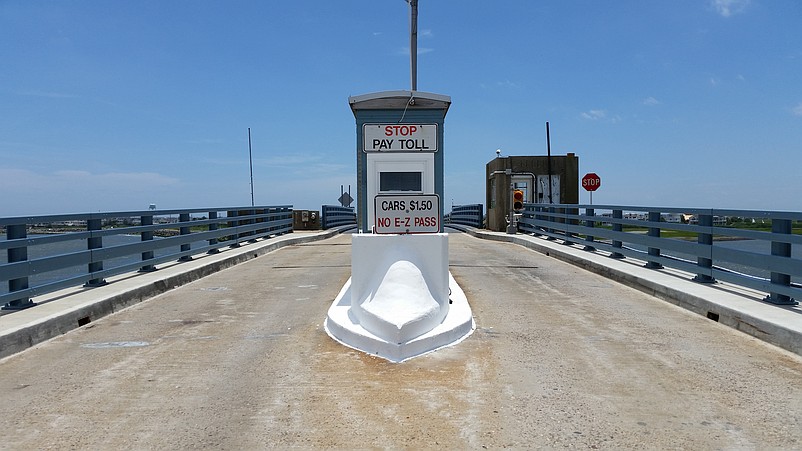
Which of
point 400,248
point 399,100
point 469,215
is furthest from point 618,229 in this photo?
point 469,215

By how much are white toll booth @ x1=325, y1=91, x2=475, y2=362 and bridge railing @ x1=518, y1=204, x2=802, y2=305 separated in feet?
12.2

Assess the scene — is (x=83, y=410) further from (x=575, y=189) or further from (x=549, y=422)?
(x=575, y=189)

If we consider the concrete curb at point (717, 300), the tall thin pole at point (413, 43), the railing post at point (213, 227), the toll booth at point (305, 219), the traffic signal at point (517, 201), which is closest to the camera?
the concrete curb at point (717, 300)

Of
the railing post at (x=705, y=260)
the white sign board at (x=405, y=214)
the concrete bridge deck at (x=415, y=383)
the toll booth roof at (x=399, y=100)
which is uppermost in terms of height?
the toll booth roof at (x=399, y=100)

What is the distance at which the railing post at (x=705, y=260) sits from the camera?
923 cm

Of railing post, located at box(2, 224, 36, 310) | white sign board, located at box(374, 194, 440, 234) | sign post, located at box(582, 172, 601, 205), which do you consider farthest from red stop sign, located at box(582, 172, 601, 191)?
railing post, located at box(2, 224, 36, 310)

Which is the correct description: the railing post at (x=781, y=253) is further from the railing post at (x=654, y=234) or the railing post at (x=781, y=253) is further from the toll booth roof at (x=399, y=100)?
the toll booth roof at (x=399, y=100)

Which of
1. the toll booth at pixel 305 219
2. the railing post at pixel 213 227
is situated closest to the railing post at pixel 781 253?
the railing post at pixel 213 227

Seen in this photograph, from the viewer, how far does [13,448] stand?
156 inches

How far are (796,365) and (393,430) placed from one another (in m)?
3.95

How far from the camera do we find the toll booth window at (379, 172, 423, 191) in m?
8.48

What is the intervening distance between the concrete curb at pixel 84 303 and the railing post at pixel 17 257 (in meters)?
0.15

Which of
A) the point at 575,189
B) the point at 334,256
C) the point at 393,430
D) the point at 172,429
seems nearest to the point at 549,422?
the point at 393,430

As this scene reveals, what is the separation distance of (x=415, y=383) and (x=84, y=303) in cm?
509
